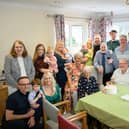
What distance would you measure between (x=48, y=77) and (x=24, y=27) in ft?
7.35

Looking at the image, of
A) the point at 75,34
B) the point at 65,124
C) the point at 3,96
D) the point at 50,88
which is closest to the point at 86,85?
the point at 50,88

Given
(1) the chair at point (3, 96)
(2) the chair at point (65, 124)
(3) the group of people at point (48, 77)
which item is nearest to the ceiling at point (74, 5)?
(3) the group of people at point (48, 77)

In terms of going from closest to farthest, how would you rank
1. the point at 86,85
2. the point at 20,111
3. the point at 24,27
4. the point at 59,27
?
the point at 20,111 → the point at 86,85 → the point at 24,27 → the point at 59,27

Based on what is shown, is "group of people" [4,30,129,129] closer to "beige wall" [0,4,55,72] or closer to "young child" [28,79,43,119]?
"young child" [28,79,43,119]

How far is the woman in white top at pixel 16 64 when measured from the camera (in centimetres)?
283

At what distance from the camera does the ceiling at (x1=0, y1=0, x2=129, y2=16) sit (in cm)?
436

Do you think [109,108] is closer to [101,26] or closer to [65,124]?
[65,124]

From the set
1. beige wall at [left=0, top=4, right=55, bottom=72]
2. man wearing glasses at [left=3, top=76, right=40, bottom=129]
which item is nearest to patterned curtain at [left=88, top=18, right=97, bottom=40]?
beige wall at [left=0, top=4, right=55, bottom=72]

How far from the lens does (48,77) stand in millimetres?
2775

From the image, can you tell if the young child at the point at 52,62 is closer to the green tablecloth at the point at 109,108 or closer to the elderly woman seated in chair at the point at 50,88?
the elderly woman seated in chair at the point at 50,88

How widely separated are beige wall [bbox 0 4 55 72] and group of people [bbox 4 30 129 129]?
3.91 feet

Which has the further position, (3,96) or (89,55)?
(89,55)

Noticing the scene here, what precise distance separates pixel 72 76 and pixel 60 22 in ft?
7.85

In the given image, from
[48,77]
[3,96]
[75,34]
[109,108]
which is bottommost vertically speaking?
[3,96]
